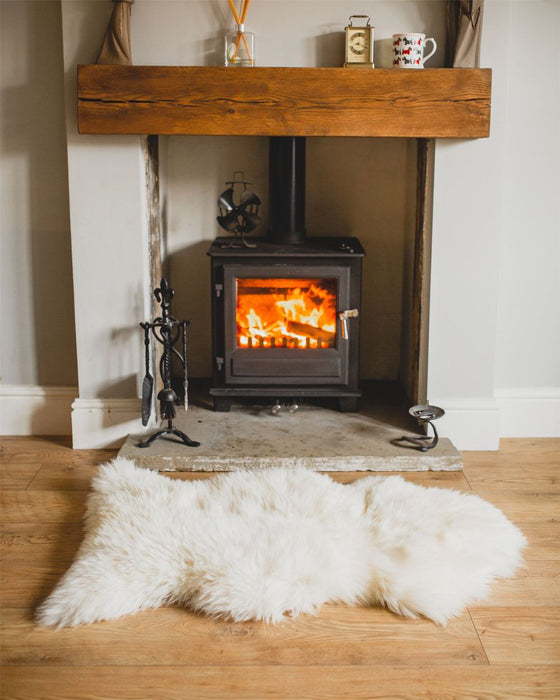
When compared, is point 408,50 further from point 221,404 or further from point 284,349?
point 221,404

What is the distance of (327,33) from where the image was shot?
9.47ft

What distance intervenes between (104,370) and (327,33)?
61.4 inches

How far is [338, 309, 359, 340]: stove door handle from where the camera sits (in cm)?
317

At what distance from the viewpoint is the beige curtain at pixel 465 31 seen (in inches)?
110

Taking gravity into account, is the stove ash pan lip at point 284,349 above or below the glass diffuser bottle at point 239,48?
below

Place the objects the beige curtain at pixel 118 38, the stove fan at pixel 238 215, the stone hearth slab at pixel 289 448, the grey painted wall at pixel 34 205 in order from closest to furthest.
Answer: the beige curtain at pixel 118 38 → the stone hearth slab at pixel 289 448 → the grey painted wall at pixel 34 205 → the stove fan at pixel 238 215

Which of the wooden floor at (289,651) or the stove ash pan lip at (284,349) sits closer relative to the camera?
the wooden floor at (289,651)

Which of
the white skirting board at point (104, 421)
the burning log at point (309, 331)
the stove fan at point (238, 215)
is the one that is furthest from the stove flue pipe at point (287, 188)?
the white skirting board at point (104, 421)

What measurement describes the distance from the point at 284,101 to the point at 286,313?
0.86 meters

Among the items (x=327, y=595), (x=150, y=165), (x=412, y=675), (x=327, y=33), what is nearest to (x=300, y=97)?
(x=327, y=33)

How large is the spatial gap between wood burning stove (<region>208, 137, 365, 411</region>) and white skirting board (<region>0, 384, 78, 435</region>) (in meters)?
0.65

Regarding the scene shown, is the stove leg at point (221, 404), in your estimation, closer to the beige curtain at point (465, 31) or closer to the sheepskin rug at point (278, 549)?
the sheepskin rug at point (278, 549)

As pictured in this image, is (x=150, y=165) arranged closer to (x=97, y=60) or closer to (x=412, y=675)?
(x=97, y=60)

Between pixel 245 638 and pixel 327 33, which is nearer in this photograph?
pixel 245 638
